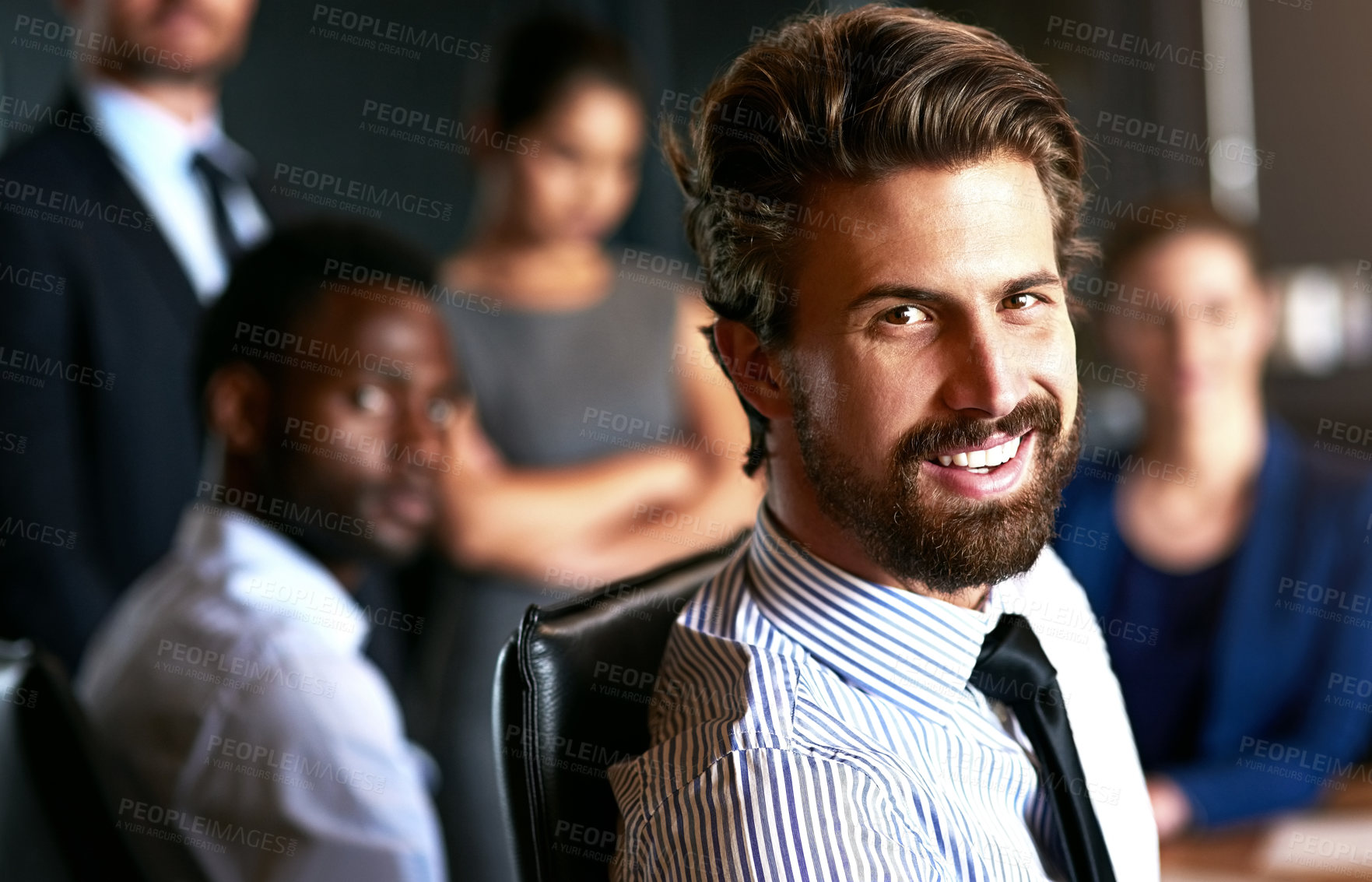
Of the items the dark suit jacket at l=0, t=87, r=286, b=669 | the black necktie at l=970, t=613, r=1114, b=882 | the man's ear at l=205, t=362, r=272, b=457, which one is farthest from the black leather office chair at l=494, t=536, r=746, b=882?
the dark suit jacket at l=0, t=87, r=286, b=669

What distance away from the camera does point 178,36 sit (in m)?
2.55

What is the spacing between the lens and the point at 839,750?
3.00 ft

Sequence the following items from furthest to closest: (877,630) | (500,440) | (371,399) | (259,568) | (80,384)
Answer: (500,440) → (80,384) → (371,399) → (259,568) → (877,630)

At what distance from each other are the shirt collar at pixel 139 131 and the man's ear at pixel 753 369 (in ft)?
6.03

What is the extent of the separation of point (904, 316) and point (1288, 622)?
80.3 inches

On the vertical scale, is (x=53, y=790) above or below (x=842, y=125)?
below

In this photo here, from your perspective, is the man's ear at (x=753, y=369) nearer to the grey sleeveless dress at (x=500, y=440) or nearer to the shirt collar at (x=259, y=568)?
the shirt collar at (x=259, y=568)

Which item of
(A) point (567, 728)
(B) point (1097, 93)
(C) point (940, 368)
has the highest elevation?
(B) point (1097, 93)

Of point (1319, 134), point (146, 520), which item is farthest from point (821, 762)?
point (1319, 134)

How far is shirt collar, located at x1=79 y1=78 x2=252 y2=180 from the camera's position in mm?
2488

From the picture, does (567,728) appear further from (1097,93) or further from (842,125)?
(1097,93)

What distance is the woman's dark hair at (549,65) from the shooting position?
2789mm

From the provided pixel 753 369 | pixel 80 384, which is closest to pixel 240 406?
pixel 80 384

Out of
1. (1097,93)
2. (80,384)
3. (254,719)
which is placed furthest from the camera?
(1097,93)
